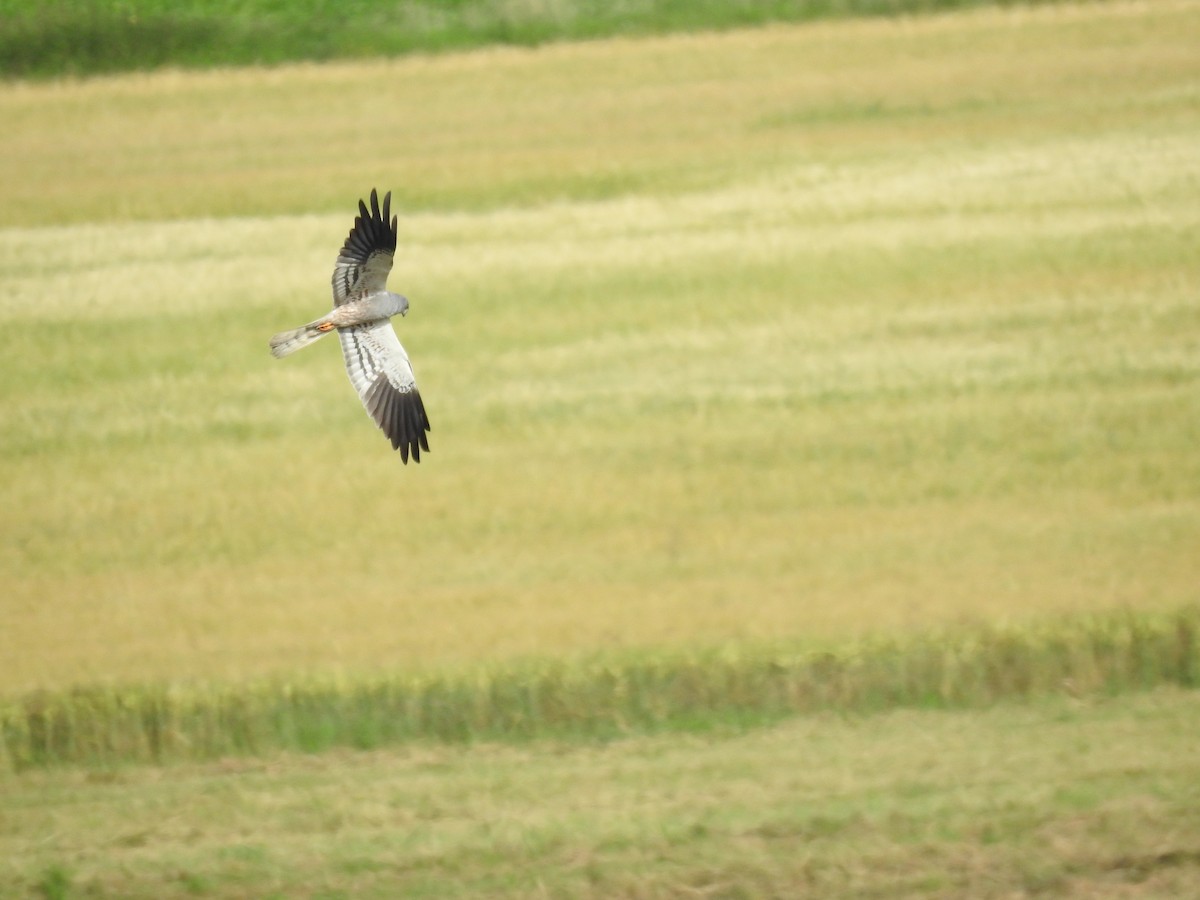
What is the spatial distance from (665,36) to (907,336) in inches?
242

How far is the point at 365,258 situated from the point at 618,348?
6.26 meters

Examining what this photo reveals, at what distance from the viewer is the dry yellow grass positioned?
38.1 feet

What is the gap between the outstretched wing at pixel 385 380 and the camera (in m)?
8.59

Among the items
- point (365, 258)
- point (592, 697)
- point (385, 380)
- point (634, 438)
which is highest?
point (365, 258)

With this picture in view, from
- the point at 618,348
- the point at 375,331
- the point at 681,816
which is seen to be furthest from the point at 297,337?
the point at 618,348

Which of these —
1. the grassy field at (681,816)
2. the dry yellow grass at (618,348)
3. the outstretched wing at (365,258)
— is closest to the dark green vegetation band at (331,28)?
the dry yellow grass at (618,348)

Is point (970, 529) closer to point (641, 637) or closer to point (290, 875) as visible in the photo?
point (641, 637)

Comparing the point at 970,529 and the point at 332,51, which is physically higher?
the point at 332,51

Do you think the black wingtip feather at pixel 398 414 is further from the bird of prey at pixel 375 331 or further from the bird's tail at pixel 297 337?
the bird's tail at pixel 297 337

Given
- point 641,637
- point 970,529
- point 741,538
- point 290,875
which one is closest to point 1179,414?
point 970,529

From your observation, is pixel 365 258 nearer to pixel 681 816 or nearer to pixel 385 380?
pixel 385 380

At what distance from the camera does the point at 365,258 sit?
28.5ft

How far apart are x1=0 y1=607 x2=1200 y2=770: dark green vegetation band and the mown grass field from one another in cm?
5

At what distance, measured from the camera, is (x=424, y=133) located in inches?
727
